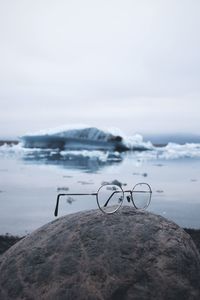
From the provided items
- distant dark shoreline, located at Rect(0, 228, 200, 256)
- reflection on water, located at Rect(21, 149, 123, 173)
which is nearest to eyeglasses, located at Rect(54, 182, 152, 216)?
distant dark shoreline, located at Rect(0, 228, 200, 256)

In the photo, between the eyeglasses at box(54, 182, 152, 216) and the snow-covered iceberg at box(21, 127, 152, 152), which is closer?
the eyeglasses at box(54, 182, 152, 216)

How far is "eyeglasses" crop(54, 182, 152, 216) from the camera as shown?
3771 mm

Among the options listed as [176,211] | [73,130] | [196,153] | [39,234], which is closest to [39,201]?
[176,211]

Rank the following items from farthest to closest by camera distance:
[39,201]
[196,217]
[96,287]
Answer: [39,201] → [196,217] → [96,287]

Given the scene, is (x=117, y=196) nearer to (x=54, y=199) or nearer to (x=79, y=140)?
(x=54, y=199)

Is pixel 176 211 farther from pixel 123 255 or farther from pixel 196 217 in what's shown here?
pixel 123 255

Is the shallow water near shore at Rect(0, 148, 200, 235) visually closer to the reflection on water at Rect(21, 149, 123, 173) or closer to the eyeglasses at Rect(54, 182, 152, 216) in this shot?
the eyeglasses at Rect(54, 182, 152, 216)

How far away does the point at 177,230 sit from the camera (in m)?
4.16

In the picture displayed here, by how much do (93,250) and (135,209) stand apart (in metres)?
0.84

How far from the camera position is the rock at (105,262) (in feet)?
11.4

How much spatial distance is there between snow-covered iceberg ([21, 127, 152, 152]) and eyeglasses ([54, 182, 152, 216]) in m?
37.9

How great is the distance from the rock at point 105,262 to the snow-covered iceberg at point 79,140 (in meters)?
38.1

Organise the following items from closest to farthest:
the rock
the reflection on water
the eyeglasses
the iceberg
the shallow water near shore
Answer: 1. the rock
2. the eyeglasses
3. the shallow water near shore
4. the reflection on water
5. the iceberg

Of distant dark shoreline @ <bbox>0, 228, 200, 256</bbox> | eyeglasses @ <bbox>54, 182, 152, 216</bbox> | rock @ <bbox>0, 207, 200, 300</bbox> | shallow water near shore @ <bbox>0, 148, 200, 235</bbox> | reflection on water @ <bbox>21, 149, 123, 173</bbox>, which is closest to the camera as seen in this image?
rock @ <bbox>0, 207, 200, 300</bbox>
